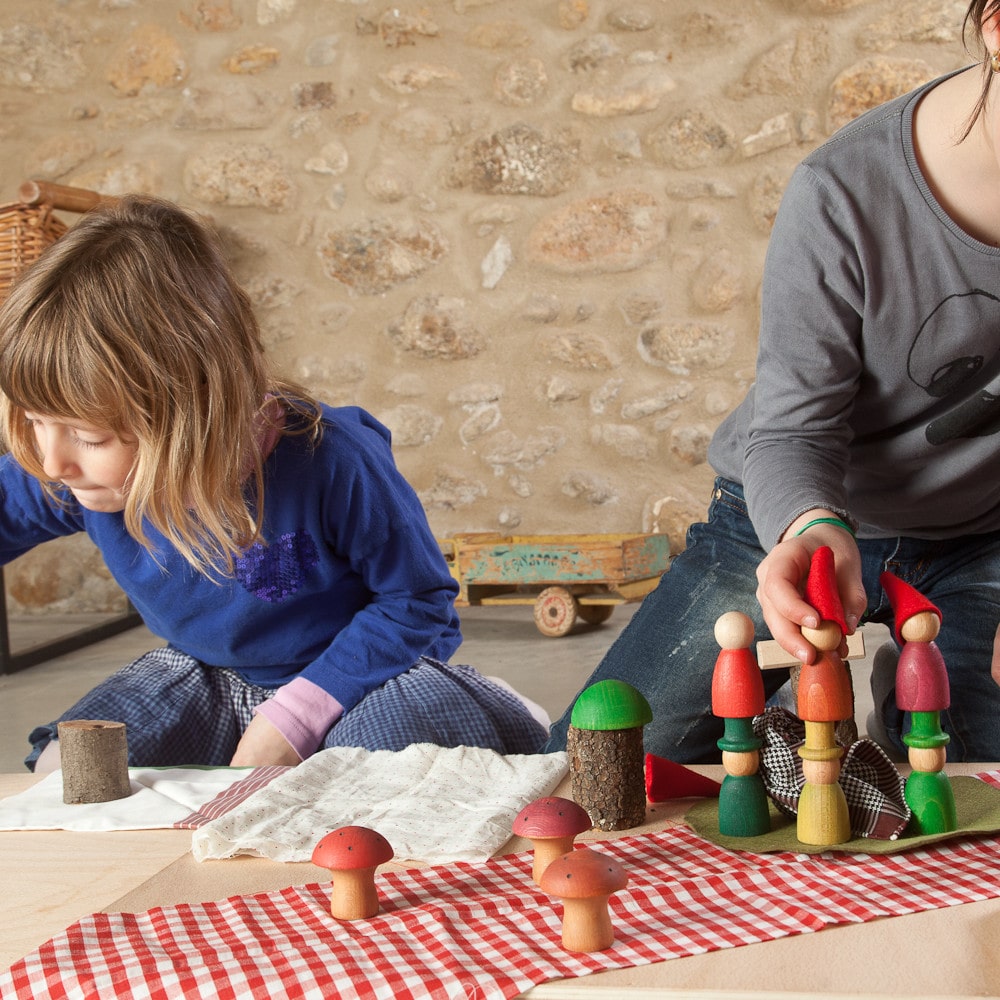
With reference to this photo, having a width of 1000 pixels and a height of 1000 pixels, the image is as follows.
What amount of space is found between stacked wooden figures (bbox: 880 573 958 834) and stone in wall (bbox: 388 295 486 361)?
2.39 m

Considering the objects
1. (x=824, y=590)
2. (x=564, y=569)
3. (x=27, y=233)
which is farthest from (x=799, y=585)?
(x=27, y=233)

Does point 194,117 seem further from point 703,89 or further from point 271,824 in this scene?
point 271,824

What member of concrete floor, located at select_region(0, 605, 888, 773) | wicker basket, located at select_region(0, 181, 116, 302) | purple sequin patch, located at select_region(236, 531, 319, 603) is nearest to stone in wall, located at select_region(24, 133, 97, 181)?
wicker basket, located at select_region(0, 181, 116, 302)

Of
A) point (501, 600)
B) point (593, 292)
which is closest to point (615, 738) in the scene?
point (501, 600)

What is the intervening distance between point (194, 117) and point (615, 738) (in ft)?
9.33

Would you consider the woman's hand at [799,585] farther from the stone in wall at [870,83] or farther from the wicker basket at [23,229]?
the stone in wall at [870,83]

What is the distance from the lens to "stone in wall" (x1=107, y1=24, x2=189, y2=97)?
3.20 m

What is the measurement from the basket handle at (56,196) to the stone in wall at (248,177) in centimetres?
38

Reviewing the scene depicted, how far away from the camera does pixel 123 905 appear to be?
0.70 m

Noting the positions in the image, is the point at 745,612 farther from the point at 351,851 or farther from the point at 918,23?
the point at 918,23

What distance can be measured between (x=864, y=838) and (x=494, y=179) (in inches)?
101

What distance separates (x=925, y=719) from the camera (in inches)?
30.0

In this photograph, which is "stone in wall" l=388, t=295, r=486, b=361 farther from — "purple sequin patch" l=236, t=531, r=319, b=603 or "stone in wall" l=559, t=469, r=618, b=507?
"purple sequin patch" l=236, t=531, r=319, b=603

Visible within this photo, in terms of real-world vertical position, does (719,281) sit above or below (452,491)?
above
